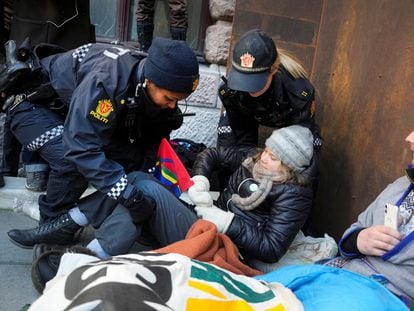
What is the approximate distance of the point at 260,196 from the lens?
235 cm

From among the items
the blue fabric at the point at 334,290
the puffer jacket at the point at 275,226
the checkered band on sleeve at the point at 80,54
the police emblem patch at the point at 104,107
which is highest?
the checkered band on sleeve at the point at 80,54

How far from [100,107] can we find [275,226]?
91 cm

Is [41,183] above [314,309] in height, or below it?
below

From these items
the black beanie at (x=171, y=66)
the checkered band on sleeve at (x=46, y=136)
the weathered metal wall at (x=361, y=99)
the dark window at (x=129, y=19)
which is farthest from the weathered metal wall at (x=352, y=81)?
the checkered band on sleeve at (x=46, y=136)

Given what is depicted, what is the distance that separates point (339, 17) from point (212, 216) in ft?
5.47

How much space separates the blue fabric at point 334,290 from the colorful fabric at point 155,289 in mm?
91

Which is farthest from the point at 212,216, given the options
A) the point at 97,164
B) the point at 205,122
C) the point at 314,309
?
the point at 205,122

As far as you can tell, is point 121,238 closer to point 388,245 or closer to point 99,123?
point 99,123

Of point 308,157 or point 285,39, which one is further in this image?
point 285,39

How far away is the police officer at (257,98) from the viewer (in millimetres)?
2510

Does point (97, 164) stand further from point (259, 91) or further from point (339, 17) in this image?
point (339, 17)

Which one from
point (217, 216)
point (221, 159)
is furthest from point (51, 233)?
point (221, 159)

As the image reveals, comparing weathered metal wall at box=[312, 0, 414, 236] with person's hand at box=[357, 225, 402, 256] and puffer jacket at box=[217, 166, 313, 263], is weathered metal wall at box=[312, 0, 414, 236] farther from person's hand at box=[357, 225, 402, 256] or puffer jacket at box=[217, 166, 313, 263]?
person's hand at box=[357, 225, 402, 256]

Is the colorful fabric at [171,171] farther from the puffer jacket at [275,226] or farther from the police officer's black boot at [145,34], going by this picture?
the police officer's black boot at [145,34]
